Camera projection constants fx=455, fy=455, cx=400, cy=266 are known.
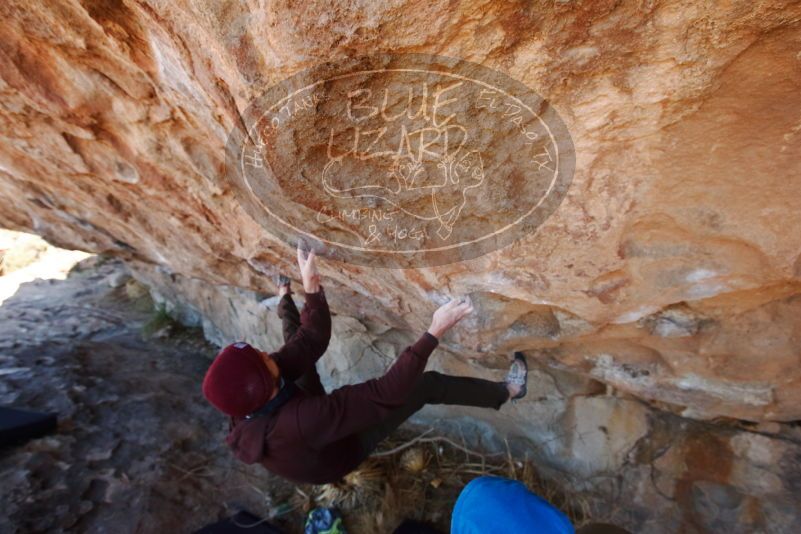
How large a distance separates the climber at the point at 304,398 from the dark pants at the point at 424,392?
17cm

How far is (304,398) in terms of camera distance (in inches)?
66.4

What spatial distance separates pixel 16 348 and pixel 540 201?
4.42 m

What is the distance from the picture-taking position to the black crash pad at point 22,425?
2.50m

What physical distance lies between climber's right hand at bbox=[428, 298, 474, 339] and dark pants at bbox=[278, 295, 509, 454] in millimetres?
631

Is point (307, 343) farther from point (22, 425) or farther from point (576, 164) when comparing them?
point (22, 425)

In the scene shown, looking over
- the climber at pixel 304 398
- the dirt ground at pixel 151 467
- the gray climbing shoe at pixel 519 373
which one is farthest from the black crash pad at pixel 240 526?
the gray climbing shoe at pixel 519 373

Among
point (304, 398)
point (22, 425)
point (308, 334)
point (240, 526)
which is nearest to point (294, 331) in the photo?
point (308, 334)

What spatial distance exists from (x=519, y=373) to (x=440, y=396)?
436 mm

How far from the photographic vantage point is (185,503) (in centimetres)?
245

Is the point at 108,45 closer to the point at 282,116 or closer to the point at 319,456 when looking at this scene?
the point at 282,116

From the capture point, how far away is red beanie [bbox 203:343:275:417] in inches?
60.0

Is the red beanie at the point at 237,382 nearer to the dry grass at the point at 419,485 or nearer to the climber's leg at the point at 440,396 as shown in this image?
the climber's leg at the point at 440,396

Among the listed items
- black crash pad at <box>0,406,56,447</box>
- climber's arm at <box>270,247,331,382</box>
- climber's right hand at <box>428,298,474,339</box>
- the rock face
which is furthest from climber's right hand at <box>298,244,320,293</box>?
black crash pad at <box>0,406,56,447</box>

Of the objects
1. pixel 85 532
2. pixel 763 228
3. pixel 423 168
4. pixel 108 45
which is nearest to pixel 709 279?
pixel 763 228
